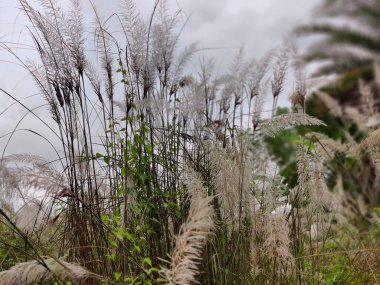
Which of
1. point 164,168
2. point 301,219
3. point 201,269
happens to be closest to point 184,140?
point 164,168

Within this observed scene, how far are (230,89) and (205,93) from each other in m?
0.16

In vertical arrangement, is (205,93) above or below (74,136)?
above

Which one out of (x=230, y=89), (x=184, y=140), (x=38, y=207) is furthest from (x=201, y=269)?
(x=38, y=207)

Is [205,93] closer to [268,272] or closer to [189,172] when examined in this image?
[189,172]

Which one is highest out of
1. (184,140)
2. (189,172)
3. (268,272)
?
(184,140)

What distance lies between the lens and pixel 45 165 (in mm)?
2486

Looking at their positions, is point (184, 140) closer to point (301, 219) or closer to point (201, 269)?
point (201, 269)

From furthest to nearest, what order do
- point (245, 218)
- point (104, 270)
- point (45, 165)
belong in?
point (245, 218)
point (104, 270)
point (45, 165)

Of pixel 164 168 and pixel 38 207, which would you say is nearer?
pixel 164 168

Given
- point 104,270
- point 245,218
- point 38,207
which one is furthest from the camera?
point 38,207

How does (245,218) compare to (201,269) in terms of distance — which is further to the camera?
(245,218)

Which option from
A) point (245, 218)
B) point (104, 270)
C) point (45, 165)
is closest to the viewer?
point (45, 165)

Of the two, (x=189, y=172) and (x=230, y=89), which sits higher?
(x=230, y=89)

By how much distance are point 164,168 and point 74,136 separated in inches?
18.6
